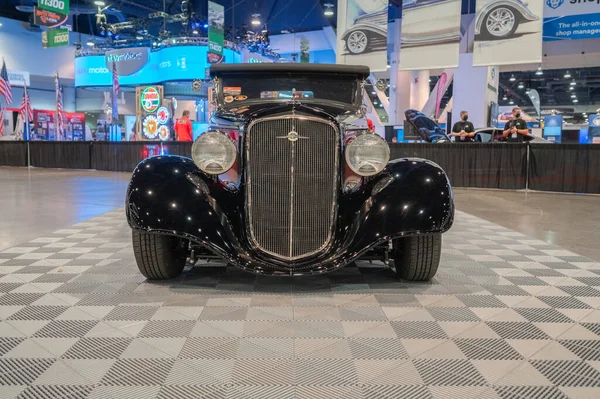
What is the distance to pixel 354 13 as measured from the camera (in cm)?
1059

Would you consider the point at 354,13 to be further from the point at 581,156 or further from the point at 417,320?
the point at 417,320

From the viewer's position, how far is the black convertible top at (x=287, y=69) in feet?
13.0

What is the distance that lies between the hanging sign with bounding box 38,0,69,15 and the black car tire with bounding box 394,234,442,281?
13964 millimetres

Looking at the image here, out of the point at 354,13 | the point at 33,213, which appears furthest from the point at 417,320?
the point at 354,13

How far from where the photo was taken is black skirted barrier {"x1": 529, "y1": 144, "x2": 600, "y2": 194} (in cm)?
A: 970

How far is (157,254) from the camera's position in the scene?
323cm

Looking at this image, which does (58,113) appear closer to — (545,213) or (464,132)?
(464,132)

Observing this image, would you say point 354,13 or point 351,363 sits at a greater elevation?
point 354,13

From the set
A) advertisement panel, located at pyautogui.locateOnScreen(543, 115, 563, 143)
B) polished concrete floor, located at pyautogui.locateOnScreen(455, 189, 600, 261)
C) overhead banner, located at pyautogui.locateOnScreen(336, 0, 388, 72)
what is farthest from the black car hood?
advertisement panel, located at pyautogui.locateOnScreen(543, 115, 563, 143)

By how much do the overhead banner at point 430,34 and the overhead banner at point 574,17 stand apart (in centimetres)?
Answer: 421

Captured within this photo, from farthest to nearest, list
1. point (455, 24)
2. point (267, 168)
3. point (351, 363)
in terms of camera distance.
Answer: point (455, 24), point (267, 168), point (351, 363)

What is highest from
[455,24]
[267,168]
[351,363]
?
[455,24]

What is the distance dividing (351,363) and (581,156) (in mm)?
9485

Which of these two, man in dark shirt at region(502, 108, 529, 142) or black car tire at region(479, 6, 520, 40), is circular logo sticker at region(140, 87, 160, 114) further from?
→ black car tire at region(479, 6, 520, 40)
